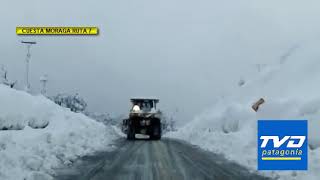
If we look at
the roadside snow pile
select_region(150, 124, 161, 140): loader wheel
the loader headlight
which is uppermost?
the loader headlight

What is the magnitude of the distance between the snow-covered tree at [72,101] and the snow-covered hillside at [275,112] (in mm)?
74989

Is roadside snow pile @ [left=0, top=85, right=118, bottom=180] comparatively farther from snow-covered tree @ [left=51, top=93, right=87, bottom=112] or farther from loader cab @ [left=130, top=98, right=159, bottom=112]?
snow-covered tree @ [left=51, top=93, right=87, bottom=112]

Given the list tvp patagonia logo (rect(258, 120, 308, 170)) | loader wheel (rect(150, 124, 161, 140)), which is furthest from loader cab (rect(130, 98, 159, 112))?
tvp patagonia logo (rect(258, 120, 308, 170))

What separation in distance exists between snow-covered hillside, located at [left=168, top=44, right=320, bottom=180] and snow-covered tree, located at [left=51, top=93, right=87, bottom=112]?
7499 cm

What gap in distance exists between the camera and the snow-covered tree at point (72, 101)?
410ft

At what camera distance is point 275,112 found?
85.8 ft

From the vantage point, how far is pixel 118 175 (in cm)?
1241

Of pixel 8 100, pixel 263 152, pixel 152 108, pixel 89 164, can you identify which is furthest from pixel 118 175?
pixel 152 108

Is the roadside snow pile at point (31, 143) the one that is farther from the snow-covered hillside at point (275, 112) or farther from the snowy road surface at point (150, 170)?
the snow-covered hillside at point (275, 112)

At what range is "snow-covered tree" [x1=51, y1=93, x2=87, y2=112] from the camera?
410ft

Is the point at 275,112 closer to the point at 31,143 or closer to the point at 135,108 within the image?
the point at 135,108

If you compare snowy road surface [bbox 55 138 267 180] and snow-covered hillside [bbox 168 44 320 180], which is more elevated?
snow-covered hillside [bbox 168 44 320 180]

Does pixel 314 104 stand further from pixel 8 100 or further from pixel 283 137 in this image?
pixel 8 100

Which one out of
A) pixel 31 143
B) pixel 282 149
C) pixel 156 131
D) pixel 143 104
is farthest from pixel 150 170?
pixel 143 104
